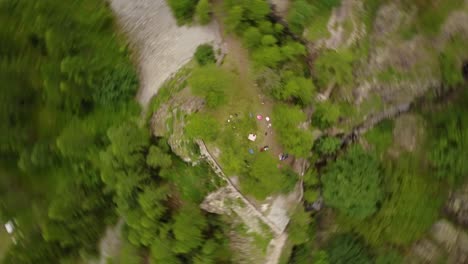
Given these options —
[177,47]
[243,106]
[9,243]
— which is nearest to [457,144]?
[243,106]

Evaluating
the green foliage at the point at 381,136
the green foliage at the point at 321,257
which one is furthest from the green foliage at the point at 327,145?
the green foliage at the point at 321,257

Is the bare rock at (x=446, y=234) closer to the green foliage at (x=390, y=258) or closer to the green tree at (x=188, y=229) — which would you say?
the green foliage at (x=390, y=258)

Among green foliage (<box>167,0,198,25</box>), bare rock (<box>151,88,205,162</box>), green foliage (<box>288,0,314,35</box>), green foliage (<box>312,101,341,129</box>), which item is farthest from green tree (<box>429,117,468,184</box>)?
green foliage (<box>167,0,198,25</box>)

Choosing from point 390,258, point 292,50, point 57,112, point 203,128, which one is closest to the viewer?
point 203,128

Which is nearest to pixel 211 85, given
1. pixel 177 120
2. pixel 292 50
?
pixel 177 120

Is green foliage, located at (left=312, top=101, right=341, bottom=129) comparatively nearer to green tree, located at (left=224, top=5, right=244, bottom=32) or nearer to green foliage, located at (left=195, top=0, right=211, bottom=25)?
green tree, located at (left=224, top=5, right=244, bottom=32)

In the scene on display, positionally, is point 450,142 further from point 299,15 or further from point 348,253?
point 299,15

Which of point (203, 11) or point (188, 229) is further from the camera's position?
point (203, 11)
